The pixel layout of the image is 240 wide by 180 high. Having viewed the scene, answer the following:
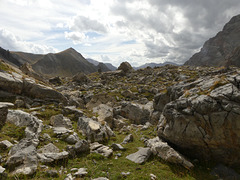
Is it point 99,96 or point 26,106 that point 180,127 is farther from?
point 99,96

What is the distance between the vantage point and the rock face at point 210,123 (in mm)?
12273

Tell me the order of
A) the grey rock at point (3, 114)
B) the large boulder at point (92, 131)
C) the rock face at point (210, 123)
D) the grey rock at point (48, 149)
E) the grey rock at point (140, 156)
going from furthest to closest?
the large boulder at point (92, 131) < the grey rock at point (140, 156) < the grey rock at point (3, 114) < the rock face at point (210, 123) < the grey rock at point (48, 149)

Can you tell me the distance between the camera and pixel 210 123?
12891 millimetres

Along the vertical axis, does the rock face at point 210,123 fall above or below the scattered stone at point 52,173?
above

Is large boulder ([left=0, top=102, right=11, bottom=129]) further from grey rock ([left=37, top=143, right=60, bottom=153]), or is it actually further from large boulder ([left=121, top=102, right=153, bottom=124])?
large boulder ([left=121, top=102, right=153, bottom=124])

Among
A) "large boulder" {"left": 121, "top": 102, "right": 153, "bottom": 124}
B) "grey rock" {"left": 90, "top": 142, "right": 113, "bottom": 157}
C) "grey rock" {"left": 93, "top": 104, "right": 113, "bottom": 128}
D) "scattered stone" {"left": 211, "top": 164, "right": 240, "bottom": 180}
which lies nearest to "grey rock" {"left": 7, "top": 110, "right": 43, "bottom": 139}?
"grey rock" {"left": 90, "top": 142, "right": 113, "bottom": 157}

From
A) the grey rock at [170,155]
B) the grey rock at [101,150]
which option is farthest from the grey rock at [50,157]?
the grey rock at [170,155]

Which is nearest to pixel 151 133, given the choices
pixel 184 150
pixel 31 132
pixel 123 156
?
pixel 184 150

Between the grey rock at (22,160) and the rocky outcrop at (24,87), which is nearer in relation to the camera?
the grey rock at (22,160)

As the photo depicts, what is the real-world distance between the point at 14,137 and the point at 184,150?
16217 millimetres

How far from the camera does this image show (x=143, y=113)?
29.4m

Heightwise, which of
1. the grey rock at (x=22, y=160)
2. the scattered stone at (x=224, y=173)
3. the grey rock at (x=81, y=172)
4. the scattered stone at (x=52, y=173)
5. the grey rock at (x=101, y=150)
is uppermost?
the grey rock at (x=22, y=160)

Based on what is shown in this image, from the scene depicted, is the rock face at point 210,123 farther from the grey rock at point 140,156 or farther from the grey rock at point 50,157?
the grey rock at point 50,157

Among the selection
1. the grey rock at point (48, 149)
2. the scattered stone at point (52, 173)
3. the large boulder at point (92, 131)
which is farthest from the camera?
the large boulder at point (92, 131)
